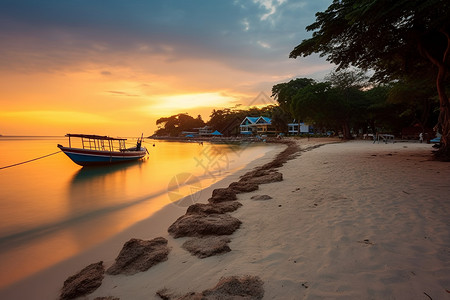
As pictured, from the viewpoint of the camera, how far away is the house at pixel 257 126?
66812 mm

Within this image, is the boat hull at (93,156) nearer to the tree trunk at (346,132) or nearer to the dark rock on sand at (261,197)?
the dark rock on sand at (261,197)

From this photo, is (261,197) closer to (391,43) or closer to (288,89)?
(391,43)

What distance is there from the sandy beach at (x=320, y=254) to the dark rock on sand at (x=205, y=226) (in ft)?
0.50

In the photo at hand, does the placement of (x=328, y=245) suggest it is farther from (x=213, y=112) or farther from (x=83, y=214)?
(x=213, y=112)

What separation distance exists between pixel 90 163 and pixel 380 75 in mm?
22819

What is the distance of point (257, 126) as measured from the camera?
69625 millimetres

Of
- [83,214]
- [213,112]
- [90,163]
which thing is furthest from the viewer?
[213,112]

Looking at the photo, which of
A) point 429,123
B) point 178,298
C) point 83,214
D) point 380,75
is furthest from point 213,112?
point 178,298

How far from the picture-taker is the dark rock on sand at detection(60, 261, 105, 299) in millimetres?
2852

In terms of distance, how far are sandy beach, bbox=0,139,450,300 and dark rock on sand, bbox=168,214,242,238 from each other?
15 cm

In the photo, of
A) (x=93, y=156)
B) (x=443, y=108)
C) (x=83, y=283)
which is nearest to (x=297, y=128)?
(x=443, y=108)

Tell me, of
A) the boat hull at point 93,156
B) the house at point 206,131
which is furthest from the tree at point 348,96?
the house at point 206,131

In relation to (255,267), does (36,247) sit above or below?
below

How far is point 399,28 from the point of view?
32.1 feet
